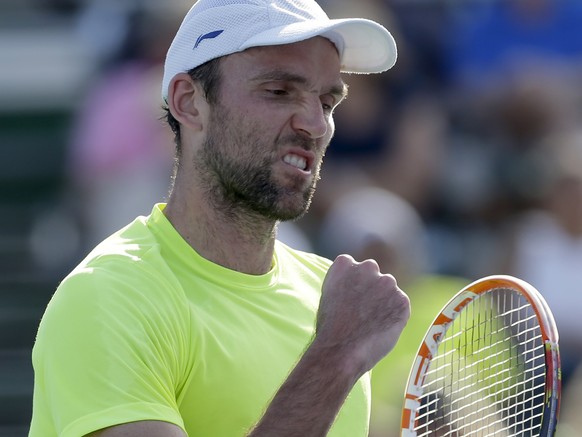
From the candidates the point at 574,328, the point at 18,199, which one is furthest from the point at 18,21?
the point at 574,328

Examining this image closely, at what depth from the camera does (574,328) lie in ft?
19.9

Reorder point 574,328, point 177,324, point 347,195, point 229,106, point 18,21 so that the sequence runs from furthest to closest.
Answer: point 18,21, point 347,195, point 574,328, point 229,106, point 177,324

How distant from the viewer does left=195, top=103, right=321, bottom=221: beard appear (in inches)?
116

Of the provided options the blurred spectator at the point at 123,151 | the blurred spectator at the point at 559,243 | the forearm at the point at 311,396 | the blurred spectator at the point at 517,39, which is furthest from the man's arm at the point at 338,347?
the blurred spectator at the point at 517,39

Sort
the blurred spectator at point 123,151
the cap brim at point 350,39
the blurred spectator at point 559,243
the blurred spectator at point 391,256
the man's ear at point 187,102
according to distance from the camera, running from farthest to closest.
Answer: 1. the blurred spectator at point 123,151
2. the blurred spectator at point 559,243
3. the blurred spectator at point 391,256
4. the man's ear at point 187,102
5. the cap brim at point 350,39

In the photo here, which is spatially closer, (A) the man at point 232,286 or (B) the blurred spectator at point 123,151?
(A) the man at point 232,286

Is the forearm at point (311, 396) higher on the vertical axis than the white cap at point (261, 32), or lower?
lower

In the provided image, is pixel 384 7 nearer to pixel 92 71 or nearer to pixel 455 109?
pixel 455 109

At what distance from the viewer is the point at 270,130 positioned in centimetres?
294

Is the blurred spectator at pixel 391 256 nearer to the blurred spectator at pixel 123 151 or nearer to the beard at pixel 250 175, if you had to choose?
the blurred spectator at pixel 123 151

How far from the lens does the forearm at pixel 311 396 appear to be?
2.56 meters

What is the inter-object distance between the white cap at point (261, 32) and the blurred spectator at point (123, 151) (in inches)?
130

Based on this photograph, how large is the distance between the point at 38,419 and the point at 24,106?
502 centimetres

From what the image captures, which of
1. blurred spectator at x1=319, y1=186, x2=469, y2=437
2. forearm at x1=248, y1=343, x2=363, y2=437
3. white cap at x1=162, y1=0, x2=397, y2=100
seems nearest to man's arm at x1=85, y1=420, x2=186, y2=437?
forearm at x1=248, y1=343, x2=363, y2=437
